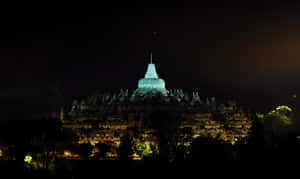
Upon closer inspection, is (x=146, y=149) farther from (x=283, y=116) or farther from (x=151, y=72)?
(x=151, y=72)

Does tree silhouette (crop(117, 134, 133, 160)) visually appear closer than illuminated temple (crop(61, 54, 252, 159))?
Yes

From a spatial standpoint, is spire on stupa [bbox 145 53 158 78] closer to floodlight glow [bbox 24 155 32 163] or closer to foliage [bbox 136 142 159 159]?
foliage [bbox 136 142 159 159]

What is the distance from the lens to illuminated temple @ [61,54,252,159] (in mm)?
18781

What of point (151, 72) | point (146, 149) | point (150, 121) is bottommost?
point (146, 149)

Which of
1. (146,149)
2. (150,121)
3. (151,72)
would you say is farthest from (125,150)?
(151,72)

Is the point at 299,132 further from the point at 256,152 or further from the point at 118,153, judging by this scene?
the point at 118,153

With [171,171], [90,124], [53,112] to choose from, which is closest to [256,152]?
[171,171]

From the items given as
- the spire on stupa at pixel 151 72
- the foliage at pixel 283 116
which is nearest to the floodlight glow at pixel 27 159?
the spire on stupa at pixel 151 72

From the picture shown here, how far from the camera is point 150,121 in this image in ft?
62.6

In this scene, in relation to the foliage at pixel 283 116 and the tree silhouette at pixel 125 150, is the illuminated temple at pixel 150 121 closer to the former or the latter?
the tree silhouette at pixel 125 150

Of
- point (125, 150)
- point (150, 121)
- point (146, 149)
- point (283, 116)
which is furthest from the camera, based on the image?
point (283, 116)

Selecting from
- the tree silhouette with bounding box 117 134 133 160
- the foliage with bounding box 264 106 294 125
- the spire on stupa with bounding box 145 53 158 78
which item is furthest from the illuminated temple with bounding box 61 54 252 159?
the spire on stupa with bounding box 145 53 158 78

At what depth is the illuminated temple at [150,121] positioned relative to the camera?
18.8 metres

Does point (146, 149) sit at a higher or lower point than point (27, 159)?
higher
